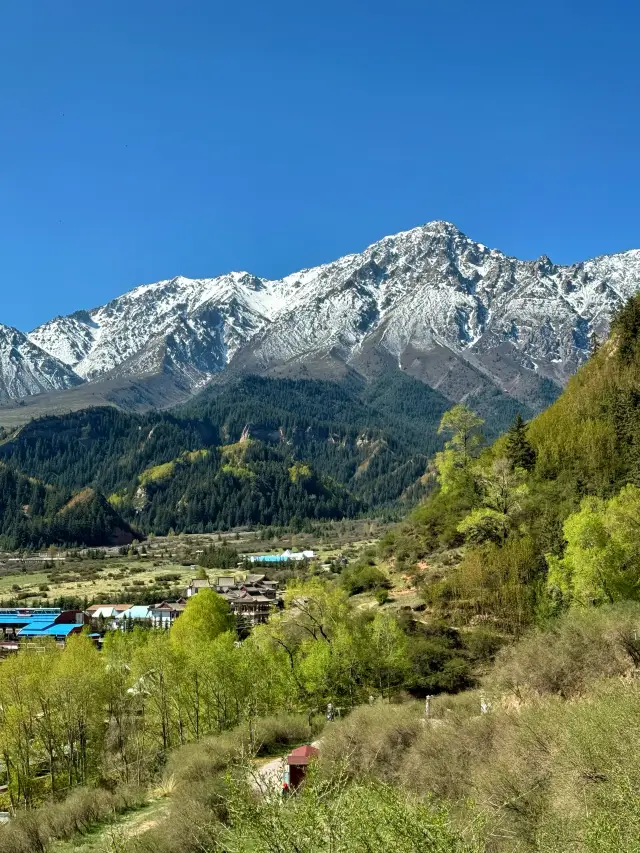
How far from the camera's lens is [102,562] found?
161625 millimetres

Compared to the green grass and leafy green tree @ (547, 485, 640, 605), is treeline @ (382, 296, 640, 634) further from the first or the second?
the green grass

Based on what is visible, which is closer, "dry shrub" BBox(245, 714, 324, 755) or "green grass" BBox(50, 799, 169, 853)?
"green grass" BBox(50, 799, 169, 853)

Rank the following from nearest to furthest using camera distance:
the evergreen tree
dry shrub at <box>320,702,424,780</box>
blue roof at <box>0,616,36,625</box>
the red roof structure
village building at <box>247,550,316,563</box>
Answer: dry shrub at <box>320,702,424,780</box> < the red roof structure < the evergreen tree < blue roof at <box>0,616,36,625</box> < village building at <box>247,550,316,563</box>

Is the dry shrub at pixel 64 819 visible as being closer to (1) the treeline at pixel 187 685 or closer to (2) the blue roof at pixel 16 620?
(1) the treeline at pixel 187 685

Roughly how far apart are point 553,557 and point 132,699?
28.9 metres

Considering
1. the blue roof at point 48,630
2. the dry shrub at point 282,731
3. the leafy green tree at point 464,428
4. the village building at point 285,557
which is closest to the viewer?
the dry shrub at point 282,731

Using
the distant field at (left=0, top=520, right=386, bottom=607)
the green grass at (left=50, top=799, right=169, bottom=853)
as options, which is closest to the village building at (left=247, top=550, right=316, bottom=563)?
the distant field at (left=0, top=520, right=386, bottom=607)

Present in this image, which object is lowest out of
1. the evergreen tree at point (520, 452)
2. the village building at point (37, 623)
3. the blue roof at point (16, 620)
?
the village building at point (37, 623)

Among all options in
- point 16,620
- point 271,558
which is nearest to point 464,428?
point 16,620

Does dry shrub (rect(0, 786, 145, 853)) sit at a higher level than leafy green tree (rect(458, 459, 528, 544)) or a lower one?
lower

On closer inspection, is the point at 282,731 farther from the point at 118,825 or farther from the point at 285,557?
the point at 285,557

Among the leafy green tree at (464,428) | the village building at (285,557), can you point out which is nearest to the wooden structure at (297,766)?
the leafy green tree at (464,428)

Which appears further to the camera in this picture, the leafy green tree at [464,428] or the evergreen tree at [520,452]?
the leafy green tree at [464,428]

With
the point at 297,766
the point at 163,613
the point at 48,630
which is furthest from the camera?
the point at 163,613
